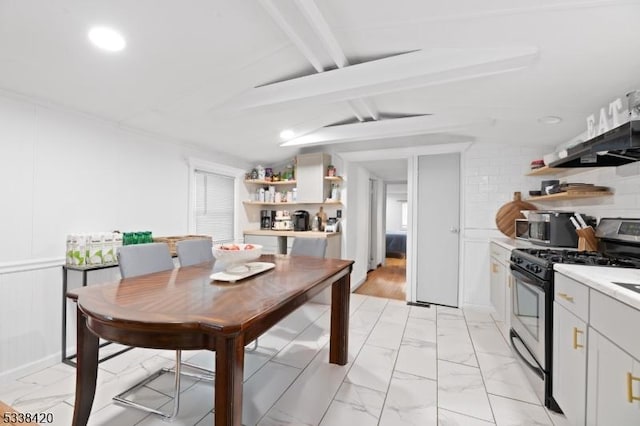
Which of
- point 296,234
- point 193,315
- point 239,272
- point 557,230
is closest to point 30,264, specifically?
point 239,272

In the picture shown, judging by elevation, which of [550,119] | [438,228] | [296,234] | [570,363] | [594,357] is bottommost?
[570,363]

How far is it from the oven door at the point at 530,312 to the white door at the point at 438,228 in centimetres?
141

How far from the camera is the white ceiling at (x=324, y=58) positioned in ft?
4.91

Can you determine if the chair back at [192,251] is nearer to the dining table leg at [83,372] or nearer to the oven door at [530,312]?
the dining table leg at [83,372]

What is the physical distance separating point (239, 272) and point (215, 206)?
253 cm

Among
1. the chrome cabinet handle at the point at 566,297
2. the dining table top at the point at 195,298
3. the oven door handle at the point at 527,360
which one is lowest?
the oven door handle at the point at 527,360

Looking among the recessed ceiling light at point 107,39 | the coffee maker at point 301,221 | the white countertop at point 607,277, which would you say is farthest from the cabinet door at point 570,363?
the coffee maker at point 301,221

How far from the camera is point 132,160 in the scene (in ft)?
9.72

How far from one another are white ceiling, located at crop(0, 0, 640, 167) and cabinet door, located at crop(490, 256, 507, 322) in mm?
1431

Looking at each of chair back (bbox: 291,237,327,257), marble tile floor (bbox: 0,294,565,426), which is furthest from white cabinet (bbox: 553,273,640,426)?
chair back (bbox: 291,237,327,257)

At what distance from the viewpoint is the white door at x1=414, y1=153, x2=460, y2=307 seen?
12.8 ft

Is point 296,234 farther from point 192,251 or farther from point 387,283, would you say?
point 387,283

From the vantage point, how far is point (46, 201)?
229 cm

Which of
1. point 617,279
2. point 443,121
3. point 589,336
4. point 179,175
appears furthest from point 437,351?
point 179,175
